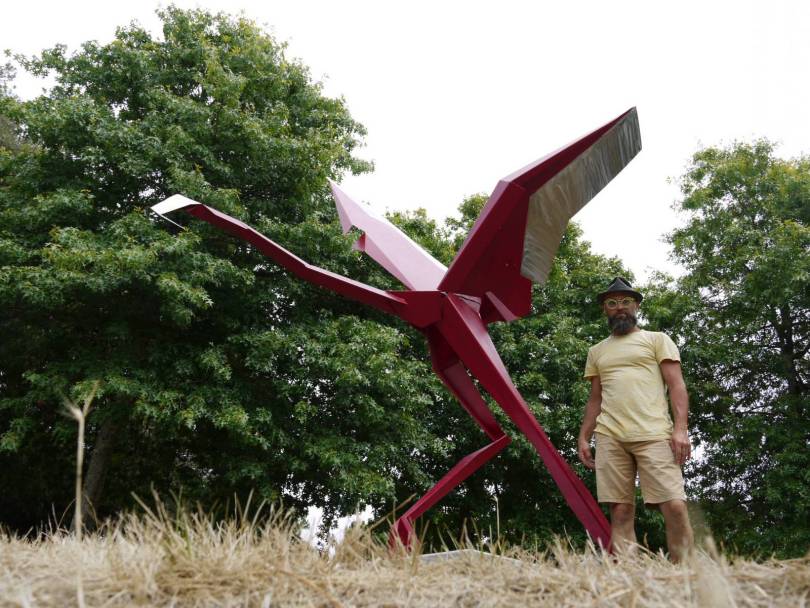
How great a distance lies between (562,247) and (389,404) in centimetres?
721

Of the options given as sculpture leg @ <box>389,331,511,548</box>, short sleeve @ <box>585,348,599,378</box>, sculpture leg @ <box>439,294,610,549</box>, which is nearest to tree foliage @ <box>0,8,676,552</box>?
sculpture leg @ <box>389,331,511,548</box>

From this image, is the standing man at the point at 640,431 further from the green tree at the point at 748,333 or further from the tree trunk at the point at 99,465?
the green tree at the point at 748,333

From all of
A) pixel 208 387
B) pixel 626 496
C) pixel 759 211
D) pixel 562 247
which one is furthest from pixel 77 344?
pixel 759 211

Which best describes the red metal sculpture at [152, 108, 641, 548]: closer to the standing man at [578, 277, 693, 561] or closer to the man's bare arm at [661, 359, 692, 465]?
the standing man at [578, 277, 693, 561]

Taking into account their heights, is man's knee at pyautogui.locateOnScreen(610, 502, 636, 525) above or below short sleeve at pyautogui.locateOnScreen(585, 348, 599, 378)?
below

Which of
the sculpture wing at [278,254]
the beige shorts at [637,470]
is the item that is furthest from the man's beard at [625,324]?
the sculpture wing at [278,254]

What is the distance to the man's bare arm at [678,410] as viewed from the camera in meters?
3.34

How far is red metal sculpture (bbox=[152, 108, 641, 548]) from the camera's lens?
12.9ft

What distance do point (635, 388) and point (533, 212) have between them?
1290mm

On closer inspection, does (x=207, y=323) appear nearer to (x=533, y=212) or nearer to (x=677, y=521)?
(x=533, y=212)

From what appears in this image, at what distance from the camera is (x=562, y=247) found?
15.7m

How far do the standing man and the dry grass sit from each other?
1534 mm

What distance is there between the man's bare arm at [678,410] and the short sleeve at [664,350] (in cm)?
2

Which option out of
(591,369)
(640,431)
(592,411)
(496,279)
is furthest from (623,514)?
(496,279)
